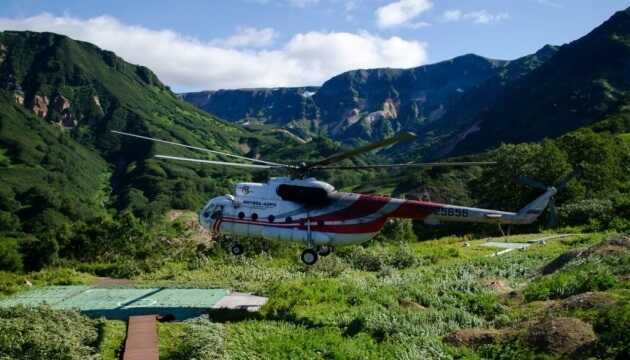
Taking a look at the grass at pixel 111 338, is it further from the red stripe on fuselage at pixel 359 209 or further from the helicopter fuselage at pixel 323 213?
the red stripe on fuselage at pixel 359 209

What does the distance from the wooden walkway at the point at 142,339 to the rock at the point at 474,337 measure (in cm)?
895

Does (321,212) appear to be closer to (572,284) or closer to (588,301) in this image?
(572,284)

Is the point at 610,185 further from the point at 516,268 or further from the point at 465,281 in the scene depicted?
the point at 465,281

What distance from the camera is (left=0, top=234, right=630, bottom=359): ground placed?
50.4 ft

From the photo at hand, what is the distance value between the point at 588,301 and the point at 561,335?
303 centimetres

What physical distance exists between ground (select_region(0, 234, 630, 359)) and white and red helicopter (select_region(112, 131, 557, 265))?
232 cm

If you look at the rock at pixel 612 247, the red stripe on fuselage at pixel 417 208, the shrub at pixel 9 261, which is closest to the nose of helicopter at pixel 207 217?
the red stripe on fuselage at pixel 417 208

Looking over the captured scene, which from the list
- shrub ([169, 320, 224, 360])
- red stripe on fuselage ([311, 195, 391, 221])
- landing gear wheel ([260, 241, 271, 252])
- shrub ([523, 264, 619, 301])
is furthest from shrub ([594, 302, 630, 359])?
landing gear wheel ([260, 241, 271, 252])

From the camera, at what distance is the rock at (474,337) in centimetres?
1602

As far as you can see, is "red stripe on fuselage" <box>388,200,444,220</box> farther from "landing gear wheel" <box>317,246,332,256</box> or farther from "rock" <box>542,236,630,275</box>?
"rock" <box>542,236,630,275</box>

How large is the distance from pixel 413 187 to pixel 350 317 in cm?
15524

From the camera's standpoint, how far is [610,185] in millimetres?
68125

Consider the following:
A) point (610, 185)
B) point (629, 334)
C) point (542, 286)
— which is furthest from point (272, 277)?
point (610, 185)

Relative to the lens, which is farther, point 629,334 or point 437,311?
point 437,311
